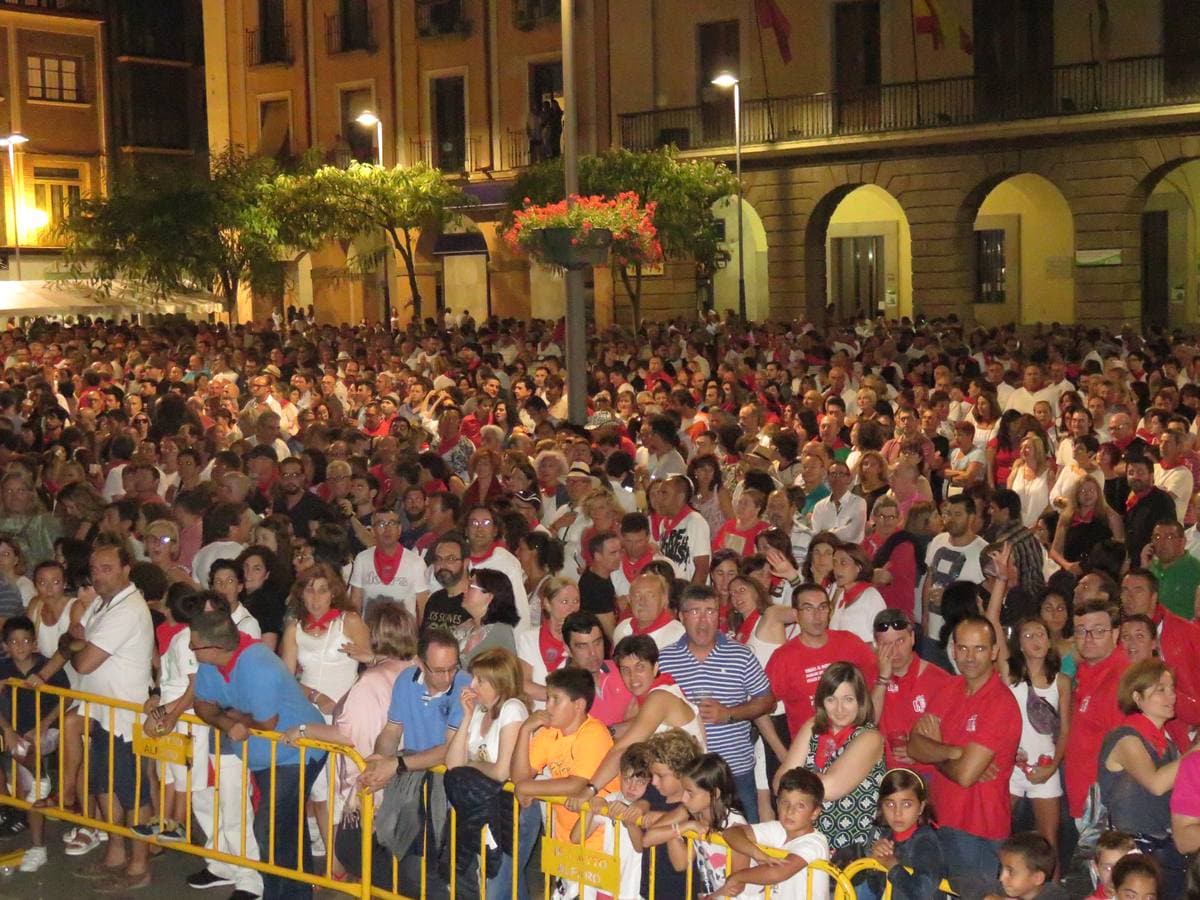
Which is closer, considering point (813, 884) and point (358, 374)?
point (813, 884)

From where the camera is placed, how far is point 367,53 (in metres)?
43.0

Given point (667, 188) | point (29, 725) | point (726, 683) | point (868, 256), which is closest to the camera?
point (726, 683)

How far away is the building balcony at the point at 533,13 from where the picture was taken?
128 ft

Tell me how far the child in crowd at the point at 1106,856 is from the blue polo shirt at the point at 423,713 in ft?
8.96

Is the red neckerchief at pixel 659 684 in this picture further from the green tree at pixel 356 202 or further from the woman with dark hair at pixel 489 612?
the green tree at pixel 356 202

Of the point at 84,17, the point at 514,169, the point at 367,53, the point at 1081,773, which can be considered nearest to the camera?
the point at 1081,773

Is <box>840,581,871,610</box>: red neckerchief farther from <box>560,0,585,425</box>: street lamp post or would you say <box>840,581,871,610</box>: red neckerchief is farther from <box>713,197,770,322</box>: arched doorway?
<box>713,197,770,322</box>: arched doorway

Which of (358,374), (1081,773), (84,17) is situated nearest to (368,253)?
(84,17)

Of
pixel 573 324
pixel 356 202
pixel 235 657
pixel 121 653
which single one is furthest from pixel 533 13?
pixel 235 657

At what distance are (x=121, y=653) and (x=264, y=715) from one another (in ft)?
3.96

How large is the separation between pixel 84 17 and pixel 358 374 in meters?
36.1

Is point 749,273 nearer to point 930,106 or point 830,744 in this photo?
point 930,106

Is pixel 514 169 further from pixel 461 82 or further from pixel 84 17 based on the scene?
pixel 84 17

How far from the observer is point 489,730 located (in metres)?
7.11
